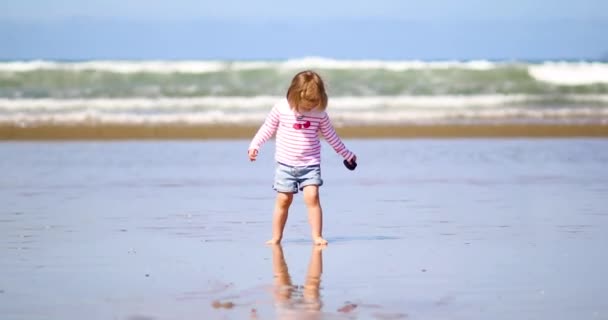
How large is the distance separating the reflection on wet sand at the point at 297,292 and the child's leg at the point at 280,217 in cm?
66

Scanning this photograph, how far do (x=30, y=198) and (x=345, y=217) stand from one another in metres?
2.85

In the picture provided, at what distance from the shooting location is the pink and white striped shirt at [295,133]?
26.7 feet

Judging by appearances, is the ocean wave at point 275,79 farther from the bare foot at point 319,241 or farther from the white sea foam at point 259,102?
the bare foot at point 319,241

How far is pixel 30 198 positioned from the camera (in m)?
10.5

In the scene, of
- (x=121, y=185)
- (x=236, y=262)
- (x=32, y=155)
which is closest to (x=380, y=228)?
(x=236, y=262)

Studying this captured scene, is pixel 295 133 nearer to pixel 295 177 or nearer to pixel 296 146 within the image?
pixel 296 146

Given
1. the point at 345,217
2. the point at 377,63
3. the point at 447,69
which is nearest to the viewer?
the point at 345,217

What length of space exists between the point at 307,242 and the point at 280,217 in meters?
0.24

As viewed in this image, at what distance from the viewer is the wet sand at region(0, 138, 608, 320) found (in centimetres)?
545

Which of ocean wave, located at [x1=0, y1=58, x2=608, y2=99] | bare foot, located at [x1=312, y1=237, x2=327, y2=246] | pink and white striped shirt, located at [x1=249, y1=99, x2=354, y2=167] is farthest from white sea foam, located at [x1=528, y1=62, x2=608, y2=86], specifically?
bare foot, located at [x1=312, y1=237, x2=327, y2=246]

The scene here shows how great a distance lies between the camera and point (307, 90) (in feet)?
25.8

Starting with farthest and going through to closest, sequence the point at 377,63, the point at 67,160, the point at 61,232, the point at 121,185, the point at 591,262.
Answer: the point at 377,63, the point at 67,160, the point at 121,185, the point at 61,232, the point at 591,262

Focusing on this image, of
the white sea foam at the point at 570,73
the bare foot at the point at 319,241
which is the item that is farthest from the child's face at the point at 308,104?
the white sea foam at the point at 570,73

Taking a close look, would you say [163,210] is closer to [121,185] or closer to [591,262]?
[121,185]
